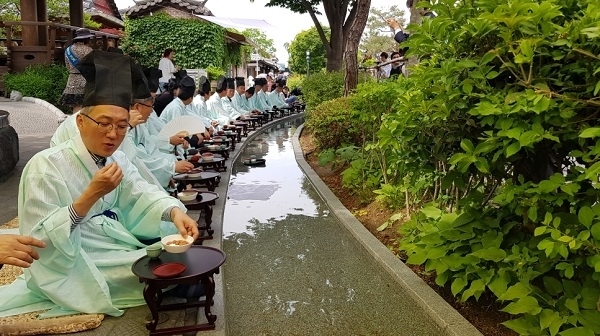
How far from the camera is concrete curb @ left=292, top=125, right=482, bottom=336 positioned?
3716 millimetres

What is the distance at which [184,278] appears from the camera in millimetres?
3131

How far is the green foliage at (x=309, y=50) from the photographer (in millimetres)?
41781

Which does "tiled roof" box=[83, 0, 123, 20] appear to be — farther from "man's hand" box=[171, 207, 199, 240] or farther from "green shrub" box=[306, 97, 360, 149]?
"man's hand" box=[171, 207, 199, 240]

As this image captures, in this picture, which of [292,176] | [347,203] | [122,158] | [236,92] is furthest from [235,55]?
[122,158]

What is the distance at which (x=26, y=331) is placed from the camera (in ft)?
10.7

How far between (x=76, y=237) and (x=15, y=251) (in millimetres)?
763

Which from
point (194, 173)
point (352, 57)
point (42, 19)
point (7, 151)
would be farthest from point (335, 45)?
point (7, 151)

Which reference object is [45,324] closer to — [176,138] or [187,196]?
[187,196]

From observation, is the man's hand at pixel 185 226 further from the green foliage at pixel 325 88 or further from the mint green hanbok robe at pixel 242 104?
the mint green hanbok robe at pixel 242 104

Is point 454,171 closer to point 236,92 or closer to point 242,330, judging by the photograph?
point 242,330

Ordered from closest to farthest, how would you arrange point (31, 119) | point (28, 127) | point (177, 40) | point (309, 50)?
point (28, 127) → point (31, 119) → point (177, 40) → point (309, 50)

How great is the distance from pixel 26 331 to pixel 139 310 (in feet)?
2.52

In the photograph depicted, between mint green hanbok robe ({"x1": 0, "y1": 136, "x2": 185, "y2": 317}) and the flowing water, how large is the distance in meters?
1.03

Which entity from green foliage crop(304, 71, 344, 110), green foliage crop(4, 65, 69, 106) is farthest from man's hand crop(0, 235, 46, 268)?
green foliage crop(4, 65, 69, 106)
